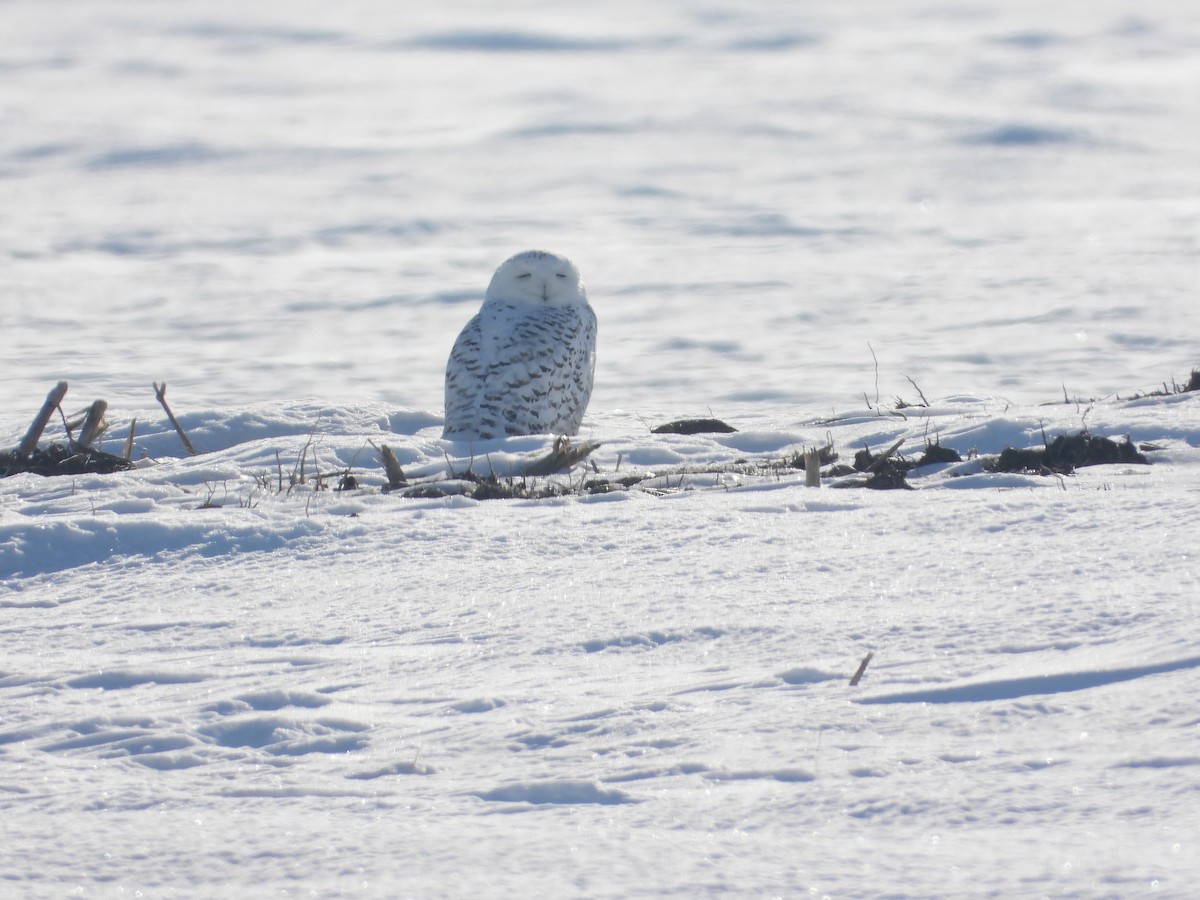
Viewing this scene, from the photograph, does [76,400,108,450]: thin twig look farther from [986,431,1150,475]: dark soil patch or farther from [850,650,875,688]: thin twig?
[850,650,875,688]: thin twig

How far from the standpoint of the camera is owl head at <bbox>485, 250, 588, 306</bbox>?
714cm

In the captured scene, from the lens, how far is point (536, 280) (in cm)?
716

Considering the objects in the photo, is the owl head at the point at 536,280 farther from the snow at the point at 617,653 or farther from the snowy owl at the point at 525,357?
the snow at the point at 617,653

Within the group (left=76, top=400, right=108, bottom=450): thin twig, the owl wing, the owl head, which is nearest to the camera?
(left=76, top=400, right=108, bottom=450): thin twig

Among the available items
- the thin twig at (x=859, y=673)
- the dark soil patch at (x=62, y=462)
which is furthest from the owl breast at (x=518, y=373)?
the thin twig at (x=859, y=673)

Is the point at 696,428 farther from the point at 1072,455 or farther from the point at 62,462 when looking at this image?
the point at 62,462

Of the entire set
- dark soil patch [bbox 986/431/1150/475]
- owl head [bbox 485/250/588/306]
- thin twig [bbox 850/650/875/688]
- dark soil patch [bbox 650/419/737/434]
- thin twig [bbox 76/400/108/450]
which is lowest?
thin twig [bbox 850/650/875/688]

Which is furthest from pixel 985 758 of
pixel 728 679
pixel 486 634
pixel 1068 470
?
pixel 1068 470

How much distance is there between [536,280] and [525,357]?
0.64m

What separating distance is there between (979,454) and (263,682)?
3.33 m

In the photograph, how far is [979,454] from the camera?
5.36 m

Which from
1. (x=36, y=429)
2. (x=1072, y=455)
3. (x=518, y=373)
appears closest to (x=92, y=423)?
(x=36, y=429)

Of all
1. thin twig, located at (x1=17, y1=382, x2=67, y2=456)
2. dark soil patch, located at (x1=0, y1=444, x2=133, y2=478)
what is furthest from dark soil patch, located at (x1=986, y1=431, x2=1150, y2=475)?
thin twig, located at (x1=17, y1=382, x2=67, y2=456)

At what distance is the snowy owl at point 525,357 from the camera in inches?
256
